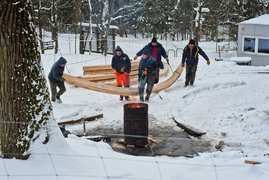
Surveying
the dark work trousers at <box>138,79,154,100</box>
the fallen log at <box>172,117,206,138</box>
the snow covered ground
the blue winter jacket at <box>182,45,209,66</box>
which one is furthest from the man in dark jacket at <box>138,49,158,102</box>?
the fallen log at <box>172,117,206,138</box>

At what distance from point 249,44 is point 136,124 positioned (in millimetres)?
13788

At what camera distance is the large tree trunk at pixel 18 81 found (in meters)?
4.05

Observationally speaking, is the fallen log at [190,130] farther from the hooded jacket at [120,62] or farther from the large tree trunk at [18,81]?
the large tree trunk at [18,81]

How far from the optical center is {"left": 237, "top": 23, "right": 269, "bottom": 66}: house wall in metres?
17.7

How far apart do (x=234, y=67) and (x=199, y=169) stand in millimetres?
10415

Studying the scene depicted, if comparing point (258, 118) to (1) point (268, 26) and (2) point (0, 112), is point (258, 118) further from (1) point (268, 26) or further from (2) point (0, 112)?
(1) point (268, 26)

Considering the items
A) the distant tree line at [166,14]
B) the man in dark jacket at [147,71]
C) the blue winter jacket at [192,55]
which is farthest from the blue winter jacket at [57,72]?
the distant tree line at [166,14]

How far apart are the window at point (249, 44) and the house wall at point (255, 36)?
16cm

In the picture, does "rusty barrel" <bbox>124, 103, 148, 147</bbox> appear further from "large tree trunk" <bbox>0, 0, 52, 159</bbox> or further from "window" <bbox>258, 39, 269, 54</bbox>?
"window" <bbox>258, 39, 269, 54</bbox>

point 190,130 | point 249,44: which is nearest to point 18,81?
point 190,130

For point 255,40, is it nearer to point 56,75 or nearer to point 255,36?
point 255,36

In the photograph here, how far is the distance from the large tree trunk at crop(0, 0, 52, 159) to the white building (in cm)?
1569

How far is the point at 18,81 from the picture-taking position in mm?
4160

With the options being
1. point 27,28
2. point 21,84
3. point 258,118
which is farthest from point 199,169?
point 258,118
